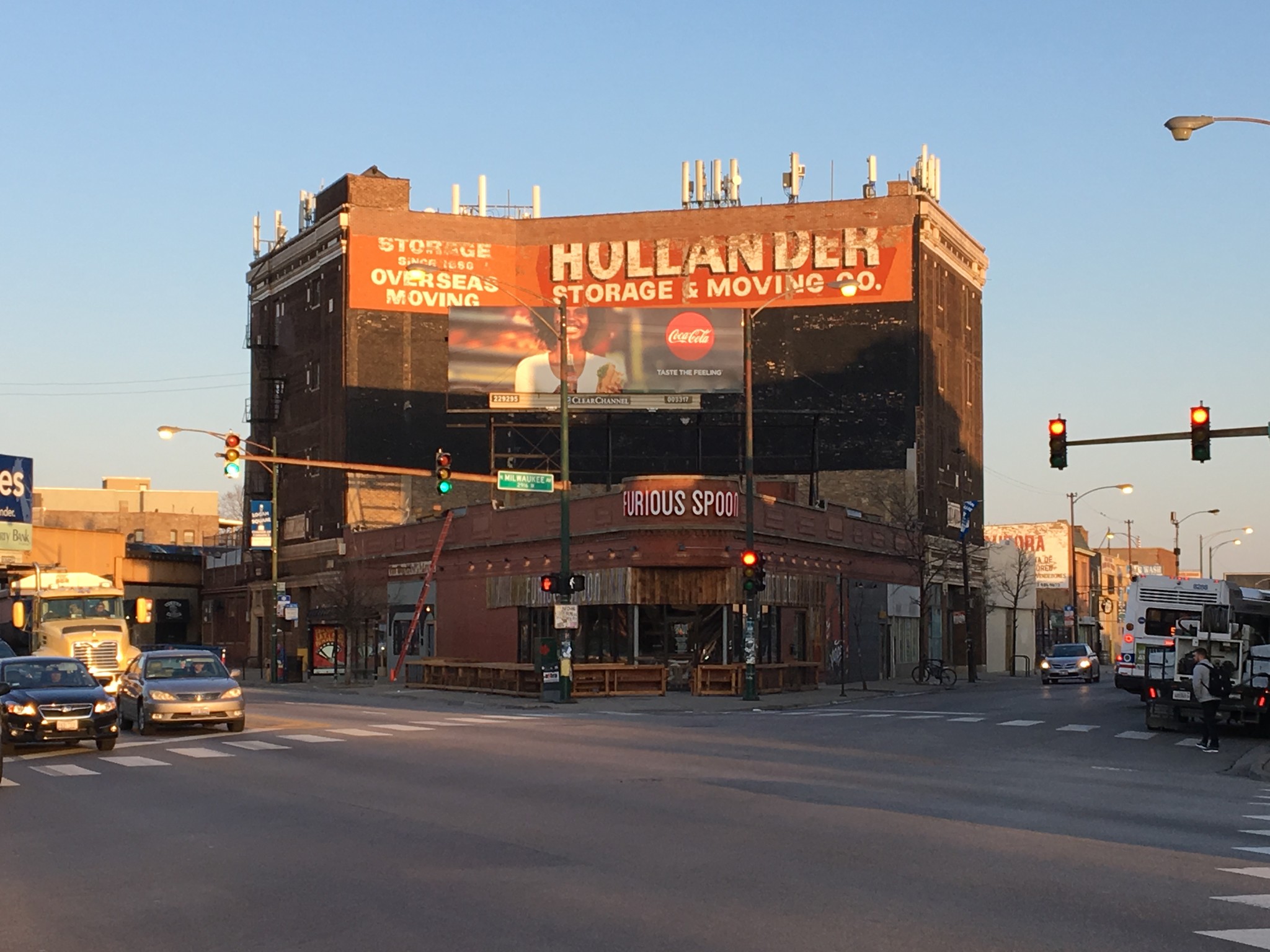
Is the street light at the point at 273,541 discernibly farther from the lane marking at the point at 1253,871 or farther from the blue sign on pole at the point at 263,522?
the lane marking at the point at 1253,871

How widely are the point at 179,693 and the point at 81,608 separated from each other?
45.0 feet

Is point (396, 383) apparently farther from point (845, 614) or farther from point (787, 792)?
point (787, 792)

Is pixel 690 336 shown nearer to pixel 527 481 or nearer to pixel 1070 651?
pixel 1070 651

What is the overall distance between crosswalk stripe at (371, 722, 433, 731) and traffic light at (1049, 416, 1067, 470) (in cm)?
1399

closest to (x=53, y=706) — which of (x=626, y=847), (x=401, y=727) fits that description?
(x=401, y=727)

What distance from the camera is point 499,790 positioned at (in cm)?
1722

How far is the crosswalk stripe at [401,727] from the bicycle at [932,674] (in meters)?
30.2

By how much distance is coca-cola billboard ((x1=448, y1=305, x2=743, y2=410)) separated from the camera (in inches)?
2395

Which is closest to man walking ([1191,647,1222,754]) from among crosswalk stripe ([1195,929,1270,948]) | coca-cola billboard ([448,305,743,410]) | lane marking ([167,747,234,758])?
lane marking ([167,747,234,758])

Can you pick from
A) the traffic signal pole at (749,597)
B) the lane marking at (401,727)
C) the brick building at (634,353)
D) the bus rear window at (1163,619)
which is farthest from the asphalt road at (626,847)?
the brick building at (634,353)

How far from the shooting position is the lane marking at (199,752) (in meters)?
22.8

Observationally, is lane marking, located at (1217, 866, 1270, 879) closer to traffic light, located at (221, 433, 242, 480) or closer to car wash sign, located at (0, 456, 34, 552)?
traffic light, located at (221, 433, 242, 480)

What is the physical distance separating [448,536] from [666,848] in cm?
4527

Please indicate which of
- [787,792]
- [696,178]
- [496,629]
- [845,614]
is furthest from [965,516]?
[787,792]
